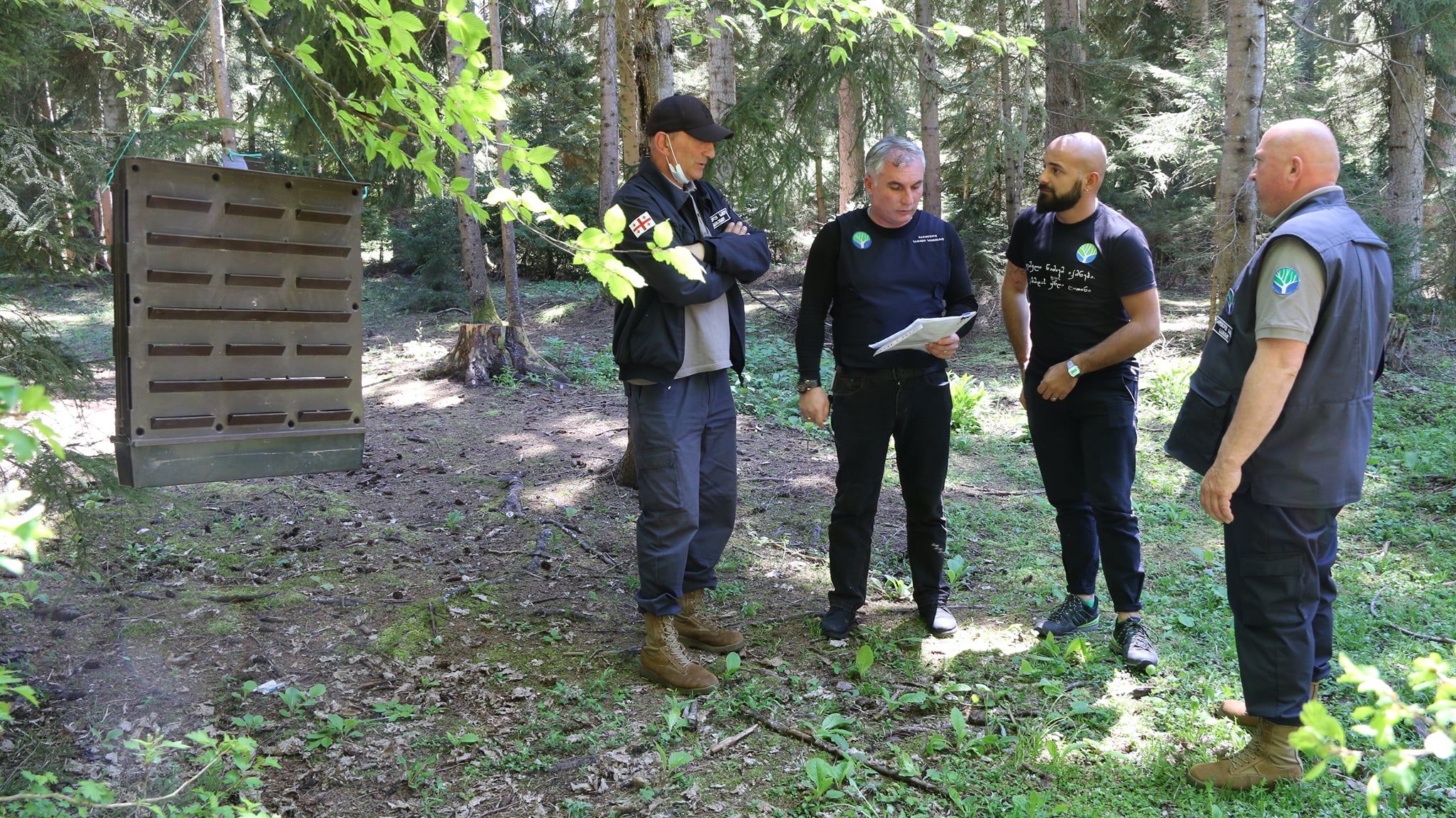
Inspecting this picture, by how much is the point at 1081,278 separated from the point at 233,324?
3.41m

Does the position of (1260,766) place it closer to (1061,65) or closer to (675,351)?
(675,351)

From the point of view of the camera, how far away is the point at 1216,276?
7.66 meters

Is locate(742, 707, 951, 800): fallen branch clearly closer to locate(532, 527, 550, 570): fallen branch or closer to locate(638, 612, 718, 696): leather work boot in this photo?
locate(638, 612, 718, 696): leather work boot

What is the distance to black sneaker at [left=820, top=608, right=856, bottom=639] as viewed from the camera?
4363mm

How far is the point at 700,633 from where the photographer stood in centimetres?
423

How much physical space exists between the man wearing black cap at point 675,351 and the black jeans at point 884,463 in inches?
28.3

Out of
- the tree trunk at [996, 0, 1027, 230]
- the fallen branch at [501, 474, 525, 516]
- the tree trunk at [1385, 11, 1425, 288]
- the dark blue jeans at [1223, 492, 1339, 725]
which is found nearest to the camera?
the dark blue jeans at [1223, 492, 1339, 725]

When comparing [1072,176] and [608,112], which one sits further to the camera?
[608,112]

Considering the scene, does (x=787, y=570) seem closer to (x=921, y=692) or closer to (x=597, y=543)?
(x=597, y=543)

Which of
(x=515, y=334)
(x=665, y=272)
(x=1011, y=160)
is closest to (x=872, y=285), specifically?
(x=665, y=272)

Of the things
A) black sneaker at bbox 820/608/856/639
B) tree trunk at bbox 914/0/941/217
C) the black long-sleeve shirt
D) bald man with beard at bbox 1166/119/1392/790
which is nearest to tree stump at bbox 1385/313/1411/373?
tree trunk at bbox 914/0/941/217

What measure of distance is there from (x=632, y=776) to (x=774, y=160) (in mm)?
5020

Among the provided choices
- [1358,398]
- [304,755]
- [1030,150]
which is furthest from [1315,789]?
[1030,150]

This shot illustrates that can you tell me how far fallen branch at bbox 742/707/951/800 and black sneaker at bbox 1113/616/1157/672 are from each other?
1354mm
